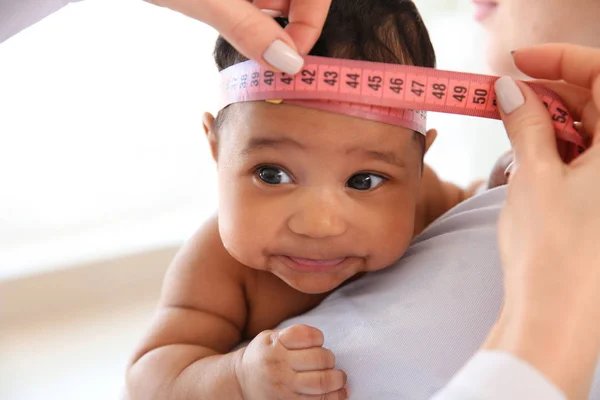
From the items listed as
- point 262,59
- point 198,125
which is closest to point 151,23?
point 198,125

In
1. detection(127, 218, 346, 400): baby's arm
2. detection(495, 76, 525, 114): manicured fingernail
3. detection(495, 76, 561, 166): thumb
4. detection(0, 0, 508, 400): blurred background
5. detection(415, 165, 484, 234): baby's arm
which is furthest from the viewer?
detection(415, 165, 484, 234): baby's arm

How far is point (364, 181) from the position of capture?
109 centimetres

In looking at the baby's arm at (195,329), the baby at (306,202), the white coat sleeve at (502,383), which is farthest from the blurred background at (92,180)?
the white coat sleeve at (502,383)

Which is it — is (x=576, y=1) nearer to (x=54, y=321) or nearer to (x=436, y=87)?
(x=436, y=87)

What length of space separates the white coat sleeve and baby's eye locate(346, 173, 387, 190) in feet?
1.59

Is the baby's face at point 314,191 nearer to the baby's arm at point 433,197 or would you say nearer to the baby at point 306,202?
the baby at point 306,202

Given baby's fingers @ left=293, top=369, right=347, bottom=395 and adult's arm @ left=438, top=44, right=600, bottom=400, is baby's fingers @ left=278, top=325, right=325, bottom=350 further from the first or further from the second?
adult's arm @ left=438, top=44, right=600, bottom=400

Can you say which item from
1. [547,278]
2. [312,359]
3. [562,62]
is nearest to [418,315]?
[312,359]

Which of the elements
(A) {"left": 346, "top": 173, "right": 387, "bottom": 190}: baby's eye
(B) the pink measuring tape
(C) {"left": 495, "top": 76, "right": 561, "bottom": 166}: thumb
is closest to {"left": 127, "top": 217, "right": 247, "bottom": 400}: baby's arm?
(A) {"left": 346, "top": 173, "right": 387, "bottom": 190}: baby's eye

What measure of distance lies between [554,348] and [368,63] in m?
0.51

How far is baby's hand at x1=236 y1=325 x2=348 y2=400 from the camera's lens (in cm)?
97

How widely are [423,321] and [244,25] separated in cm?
51

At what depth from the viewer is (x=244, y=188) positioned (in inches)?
43.4

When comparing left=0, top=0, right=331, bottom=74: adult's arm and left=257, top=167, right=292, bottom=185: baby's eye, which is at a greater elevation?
left=0, top=0, right=331, bottom=74: adult's arm
